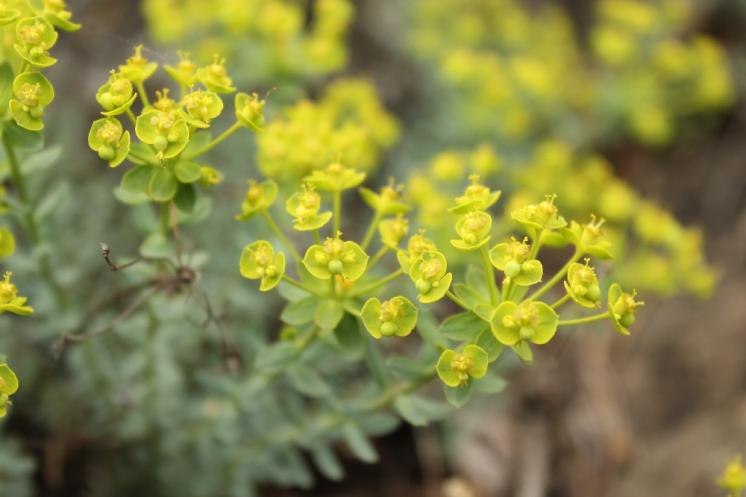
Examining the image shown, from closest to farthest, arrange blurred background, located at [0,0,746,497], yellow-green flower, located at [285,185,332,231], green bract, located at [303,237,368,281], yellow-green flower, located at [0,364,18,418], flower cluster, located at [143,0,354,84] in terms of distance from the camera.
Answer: yellow-green flower, located at [0,364,18,418], green bract, located at [303,237,368,281], yellow-green flower, located at [285,185,332,231], blurred background, located at [0,0,746,497], flower cluster, located at [143,0,354,84]

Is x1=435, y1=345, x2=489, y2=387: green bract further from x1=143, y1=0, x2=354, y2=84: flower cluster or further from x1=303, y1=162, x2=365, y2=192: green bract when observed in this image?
x1=143, y1=0, x2=354, y2=84: flower cluster

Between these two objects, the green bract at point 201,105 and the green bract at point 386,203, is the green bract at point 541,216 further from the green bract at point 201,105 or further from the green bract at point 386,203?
the green bract at point 201,105

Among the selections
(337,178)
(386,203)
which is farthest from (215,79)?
(386,203)

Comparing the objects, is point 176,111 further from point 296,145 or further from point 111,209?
point 111,209

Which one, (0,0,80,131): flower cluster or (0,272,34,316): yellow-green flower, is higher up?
(0,0,80,131): flower cluster

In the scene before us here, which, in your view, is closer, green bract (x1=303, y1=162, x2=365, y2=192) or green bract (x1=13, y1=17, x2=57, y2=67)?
green bract (x1=13, y1=17, x2=57, y2=67)

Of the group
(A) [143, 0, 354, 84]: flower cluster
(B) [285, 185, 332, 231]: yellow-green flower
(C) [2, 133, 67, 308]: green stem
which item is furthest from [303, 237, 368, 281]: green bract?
(A) [143, 0, 354, 84]: flower cluster
